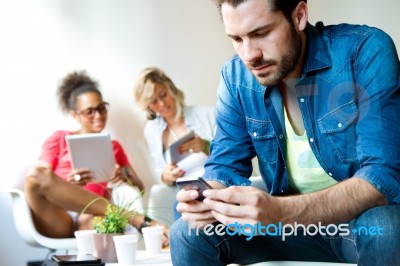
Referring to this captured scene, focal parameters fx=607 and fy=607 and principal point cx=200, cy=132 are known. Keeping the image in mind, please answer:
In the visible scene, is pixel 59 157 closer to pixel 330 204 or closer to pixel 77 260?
pixel 77 260

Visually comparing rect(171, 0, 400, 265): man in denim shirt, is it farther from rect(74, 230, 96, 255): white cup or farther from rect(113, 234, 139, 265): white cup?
rect(74, 230, 96, 255): white cup

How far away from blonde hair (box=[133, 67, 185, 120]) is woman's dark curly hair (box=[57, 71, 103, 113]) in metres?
0.23

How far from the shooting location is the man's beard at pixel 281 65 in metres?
1.39

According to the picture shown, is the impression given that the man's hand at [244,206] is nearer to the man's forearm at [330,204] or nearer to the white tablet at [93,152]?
the man's forearm at [330,204]

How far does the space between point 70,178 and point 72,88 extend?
0.55 meters

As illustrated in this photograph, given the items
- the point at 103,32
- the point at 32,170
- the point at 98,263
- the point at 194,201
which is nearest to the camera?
the point at 194,201

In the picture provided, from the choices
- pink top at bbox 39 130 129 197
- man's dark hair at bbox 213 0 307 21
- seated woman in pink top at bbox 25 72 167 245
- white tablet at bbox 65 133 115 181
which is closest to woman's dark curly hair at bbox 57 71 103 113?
seated woman in pink top at bbox 25 72 167 245

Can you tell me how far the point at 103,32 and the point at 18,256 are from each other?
52.9 inches

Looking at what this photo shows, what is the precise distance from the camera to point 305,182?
144cm

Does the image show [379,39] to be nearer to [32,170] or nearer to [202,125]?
[32,170]

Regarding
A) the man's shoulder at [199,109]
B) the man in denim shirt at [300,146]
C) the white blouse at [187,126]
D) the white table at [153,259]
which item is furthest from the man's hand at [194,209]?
the man's shoulder at [199,109]

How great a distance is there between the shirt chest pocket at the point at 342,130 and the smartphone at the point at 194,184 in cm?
33

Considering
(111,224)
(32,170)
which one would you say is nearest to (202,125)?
(32,170)

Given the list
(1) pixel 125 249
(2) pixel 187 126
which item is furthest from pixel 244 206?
(2) pixel 187 126
